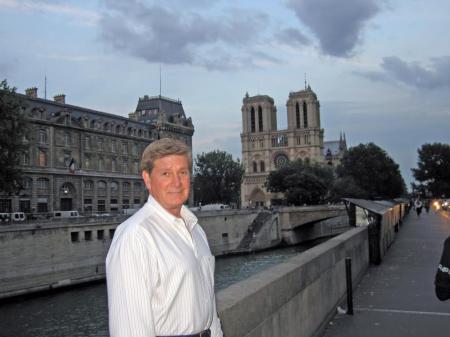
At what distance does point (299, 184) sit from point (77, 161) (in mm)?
40103

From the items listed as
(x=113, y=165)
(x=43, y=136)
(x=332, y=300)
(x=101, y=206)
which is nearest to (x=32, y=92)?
(x=43, y=136)

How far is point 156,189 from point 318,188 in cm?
8970

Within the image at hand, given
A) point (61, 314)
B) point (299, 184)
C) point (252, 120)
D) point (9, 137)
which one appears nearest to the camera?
point (61, 314)

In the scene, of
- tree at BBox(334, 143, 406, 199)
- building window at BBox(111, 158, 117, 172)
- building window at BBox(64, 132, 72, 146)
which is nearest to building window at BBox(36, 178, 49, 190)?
building window at BBox(64, 132, 72, 146)

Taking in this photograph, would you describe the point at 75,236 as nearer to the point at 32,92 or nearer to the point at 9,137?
the point at 9,137

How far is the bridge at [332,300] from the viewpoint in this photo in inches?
176

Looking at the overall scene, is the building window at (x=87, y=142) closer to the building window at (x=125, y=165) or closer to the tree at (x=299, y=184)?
the building window at (x=125, y=165)

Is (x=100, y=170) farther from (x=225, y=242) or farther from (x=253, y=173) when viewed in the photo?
(x=253, y=173)

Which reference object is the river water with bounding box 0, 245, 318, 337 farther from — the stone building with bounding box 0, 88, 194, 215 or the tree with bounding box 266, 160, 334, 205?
the tree with bounding box 266, 160, 334, 205

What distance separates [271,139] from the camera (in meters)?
140

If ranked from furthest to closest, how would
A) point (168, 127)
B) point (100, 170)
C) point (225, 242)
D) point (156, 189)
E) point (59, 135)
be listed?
1. point (168, 127)
2. point (100, 170)
3. point (59, 135)
4. point (225, 242)
5. point (156, 189)

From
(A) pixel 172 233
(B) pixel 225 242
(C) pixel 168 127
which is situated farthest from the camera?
(C) pixel 168 127

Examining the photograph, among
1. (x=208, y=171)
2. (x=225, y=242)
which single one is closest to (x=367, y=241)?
(x=225, y=242)

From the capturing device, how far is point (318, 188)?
90938 millimetres
